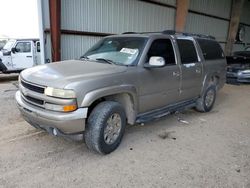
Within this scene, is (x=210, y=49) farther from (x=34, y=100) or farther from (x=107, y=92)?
(x=34, y=100)

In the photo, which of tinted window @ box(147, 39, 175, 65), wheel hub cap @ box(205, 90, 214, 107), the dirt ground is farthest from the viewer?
wheel hub cap @ box(205, 90, 214, 107)

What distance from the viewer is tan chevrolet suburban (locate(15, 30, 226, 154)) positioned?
132 inches

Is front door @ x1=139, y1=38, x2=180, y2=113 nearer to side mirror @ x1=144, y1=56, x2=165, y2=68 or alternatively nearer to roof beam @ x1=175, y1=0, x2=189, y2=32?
side mirror @ x1=144, y1=56, x2=165, y2=68

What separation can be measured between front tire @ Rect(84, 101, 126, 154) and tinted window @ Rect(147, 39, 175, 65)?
127 centimetres

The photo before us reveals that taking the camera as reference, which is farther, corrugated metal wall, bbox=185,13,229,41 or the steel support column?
corrugated metal wall, bbox=185,13,229,41

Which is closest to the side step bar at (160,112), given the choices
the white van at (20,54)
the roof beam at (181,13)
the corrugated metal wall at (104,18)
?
the corrugated metal wall at (104,18)

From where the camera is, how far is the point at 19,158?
3.65 m

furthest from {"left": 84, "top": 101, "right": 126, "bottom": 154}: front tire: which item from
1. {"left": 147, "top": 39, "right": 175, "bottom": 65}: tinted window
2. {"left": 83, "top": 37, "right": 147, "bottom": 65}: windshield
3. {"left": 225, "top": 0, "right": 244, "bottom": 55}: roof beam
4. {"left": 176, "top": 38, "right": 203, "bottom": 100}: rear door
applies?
{"left": 225, "top": 0, "right": 244, "bottom": 55}: roof beam

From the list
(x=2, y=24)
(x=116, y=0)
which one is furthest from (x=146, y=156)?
(x=2, y=24)

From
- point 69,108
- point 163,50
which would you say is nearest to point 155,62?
point 163,50

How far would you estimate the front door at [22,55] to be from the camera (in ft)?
38.8

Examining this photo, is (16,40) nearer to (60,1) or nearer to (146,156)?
(60,1)

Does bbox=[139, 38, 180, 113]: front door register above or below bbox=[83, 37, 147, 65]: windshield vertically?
below

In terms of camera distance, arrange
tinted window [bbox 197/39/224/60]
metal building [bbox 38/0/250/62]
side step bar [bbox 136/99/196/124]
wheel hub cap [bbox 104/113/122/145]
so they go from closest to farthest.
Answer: wheel hub cap [bbox 104/113/122/145], side step bar [bbox 136/99/196/124], tinted window [bbox 197/39/224/60], metal building [bbox 38/0/250/62]
